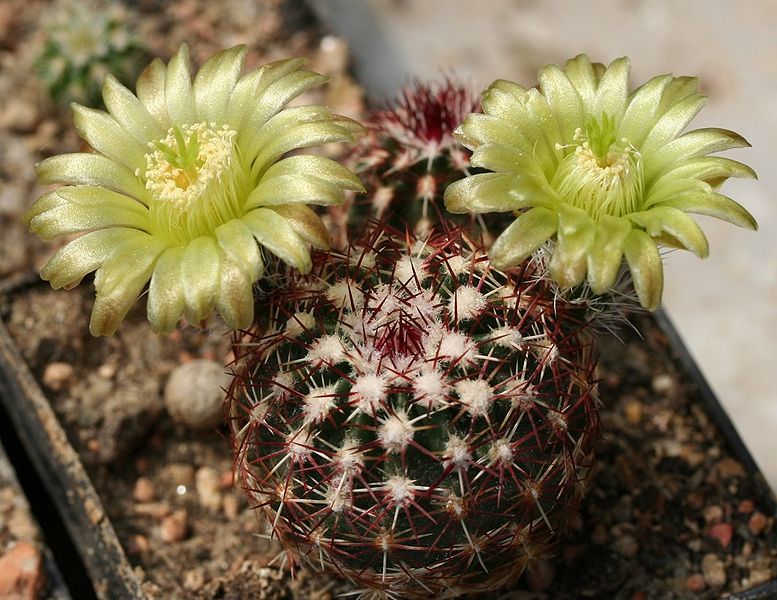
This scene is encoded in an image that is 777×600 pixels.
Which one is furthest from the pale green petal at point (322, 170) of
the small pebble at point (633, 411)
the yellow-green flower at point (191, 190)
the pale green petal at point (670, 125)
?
the small pebble at point (633, 411)

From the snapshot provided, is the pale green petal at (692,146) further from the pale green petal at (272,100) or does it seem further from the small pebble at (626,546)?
the small pebble at (626,546)

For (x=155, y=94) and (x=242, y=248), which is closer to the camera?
(x=242, y=248)

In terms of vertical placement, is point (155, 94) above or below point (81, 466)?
above

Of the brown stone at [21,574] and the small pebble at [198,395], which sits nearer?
the brown stone at [21,574]

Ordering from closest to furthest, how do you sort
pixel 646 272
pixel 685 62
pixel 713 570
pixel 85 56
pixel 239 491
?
pixel 646 272 → pixel 713 570 → pixel 239 491 → pixel 85 56 → pixel 685 62

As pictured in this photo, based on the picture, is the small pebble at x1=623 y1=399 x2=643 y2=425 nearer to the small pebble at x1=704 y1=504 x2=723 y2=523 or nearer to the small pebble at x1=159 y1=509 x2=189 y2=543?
the small pebble at x1=704 y1=504 x2=723 y2=523

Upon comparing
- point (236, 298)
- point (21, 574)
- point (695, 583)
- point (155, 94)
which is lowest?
point (21, 574)

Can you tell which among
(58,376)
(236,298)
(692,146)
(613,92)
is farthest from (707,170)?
(58,376)

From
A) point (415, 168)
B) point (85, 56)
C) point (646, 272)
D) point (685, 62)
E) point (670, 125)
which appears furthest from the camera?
point (685, 62)

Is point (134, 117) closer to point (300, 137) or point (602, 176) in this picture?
point (300, 137)
